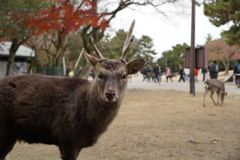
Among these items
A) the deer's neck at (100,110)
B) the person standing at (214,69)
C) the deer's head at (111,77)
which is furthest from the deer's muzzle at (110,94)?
the person standing at (214,69)

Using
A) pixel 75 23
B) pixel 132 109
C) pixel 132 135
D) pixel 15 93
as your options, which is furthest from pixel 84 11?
pixel 15 93

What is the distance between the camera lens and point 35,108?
13.6 ft

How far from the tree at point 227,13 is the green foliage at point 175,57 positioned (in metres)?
44.8

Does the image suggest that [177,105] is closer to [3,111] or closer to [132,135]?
[132,135]

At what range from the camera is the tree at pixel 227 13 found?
20516mm

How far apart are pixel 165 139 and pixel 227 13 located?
1875 centimetres

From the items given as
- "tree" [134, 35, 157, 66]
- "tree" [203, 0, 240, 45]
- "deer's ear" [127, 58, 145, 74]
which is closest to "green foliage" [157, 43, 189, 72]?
"tree" [134, 35, 157, 66]

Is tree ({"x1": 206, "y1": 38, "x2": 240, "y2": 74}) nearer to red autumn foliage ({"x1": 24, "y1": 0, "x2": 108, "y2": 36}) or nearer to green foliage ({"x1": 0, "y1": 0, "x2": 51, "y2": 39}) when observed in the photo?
red autumn foliage ({"x1": 24, "y1": 0, "x2": 108, "y2": 36})

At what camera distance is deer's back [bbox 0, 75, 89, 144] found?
13.5 ft

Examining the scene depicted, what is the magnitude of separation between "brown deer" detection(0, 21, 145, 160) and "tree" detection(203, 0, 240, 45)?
18.3 meters

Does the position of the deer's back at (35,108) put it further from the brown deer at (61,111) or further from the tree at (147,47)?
the tree at (147,47)

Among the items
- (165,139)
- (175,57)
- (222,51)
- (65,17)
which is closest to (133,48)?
(222,51)

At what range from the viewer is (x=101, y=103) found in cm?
415

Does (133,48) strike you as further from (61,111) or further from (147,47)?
(61,111)
